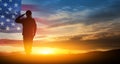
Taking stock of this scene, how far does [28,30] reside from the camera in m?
15.0

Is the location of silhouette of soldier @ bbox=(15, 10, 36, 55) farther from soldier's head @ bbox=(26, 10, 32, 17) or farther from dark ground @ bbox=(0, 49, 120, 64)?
dark ground @ bbox=(0, 49, 120, 64)

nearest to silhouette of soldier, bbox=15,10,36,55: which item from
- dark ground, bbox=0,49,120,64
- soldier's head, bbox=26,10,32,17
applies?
soldier's head, bbox=26,10,32,17

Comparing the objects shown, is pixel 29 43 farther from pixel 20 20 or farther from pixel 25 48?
pixel 20 20

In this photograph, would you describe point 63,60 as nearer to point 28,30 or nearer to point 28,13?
point 28,30

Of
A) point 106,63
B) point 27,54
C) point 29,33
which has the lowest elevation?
point 106,63

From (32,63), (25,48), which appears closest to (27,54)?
(25,48)

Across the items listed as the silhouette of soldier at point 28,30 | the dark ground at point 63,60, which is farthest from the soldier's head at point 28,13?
the dark ground at point 63,60

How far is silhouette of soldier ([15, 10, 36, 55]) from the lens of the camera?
1471cm

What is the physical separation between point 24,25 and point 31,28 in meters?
0.41

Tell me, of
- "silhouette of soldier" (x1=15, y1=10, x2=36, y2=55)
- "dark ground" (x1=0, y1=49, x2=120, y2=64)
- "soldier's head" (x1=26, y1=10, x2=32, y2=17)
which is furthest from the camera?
"silhouette of soldier" (x1=15, y1=10, x2=36, y2=55)

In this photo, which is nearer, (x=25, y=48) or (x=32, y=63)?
(x=32, y=63)

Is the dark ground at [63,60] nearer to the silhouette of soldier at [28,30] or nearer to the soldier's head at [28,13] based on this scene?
the silhouette of soldier at [28,30]

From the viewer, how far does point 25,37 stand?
15.2 m

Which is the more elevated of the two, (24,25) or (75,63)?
(24,25)
